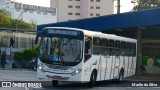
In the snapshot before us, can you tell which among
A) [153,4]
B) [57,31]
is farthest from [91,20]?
[153,4]

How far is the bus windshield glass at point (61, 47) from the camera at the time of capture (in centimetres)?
1995

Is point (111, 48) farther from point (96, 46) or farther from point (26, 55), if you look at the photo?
point (26, 55)

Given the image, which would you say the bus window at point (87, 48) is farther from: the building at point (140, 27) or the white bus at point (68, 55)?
the building at point (140, 27)

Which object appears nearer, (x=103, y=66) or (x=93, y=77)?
(x=93, y=77)

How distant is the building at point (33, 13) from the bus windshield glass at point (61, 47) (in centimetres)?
14210

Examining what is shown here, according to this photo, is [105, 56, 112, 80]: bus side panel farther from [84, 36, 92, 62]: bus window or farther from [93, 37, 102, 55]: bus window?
[84, 36, 92, 62]: bus window

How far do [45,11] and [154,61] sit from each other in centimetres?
13589

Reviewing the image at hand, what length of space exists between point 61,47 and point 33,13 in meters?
151

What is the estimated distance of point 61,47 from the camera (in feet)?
66.0

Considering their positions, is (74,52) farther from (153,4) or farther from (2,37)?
(153,4)

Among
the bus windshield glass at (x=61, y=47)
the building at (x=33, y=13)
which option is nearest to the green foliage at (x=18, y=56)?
the bus windshield glass at (x=61, y=47)

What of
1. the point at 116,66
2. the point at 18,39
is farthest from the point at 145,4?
the point at 116,66

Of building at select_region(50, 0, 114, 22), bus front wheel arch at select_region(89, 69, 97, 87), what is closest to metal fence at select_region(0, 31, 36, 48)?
bus front wheel arch at select_region(89, 69, 97, 87)

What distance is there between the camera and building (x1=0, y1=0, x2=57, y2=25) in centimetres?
16250
